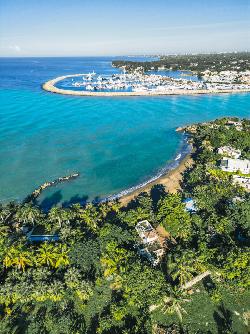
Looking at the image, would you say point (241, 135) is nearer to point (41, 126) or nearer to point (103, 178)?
point (103, 178)

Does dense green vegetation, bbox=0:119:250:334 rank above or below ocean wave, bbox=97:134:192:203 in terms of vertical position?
above

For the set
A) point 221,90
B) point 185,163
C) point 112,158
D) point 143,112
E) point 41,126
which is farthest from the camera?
point 221,90

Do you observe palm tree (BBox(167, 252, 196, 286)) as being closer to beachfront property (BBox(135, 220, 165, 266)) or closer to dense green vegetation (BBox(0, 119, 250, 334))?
dense green vegetation (BBox(0, 119, 250, 334))

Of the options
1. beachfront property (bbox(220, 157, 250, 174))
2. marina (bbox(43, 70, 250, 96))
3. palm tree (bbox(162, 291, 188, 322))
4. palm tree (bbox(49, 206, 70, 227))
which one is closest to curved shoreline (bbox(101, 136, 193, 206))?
beachfront property (bbox(220, 157, 250, 174))

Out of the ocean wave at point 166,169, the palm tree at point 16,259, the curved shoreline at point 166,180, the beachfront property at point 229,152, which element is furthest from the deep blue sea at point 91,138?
the palm tree at point 16,259

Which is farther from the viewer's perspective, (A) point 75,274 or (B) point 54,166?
(B) point 54,166

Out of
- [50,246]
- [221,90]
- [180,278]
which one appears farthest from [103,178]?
[221,90]
